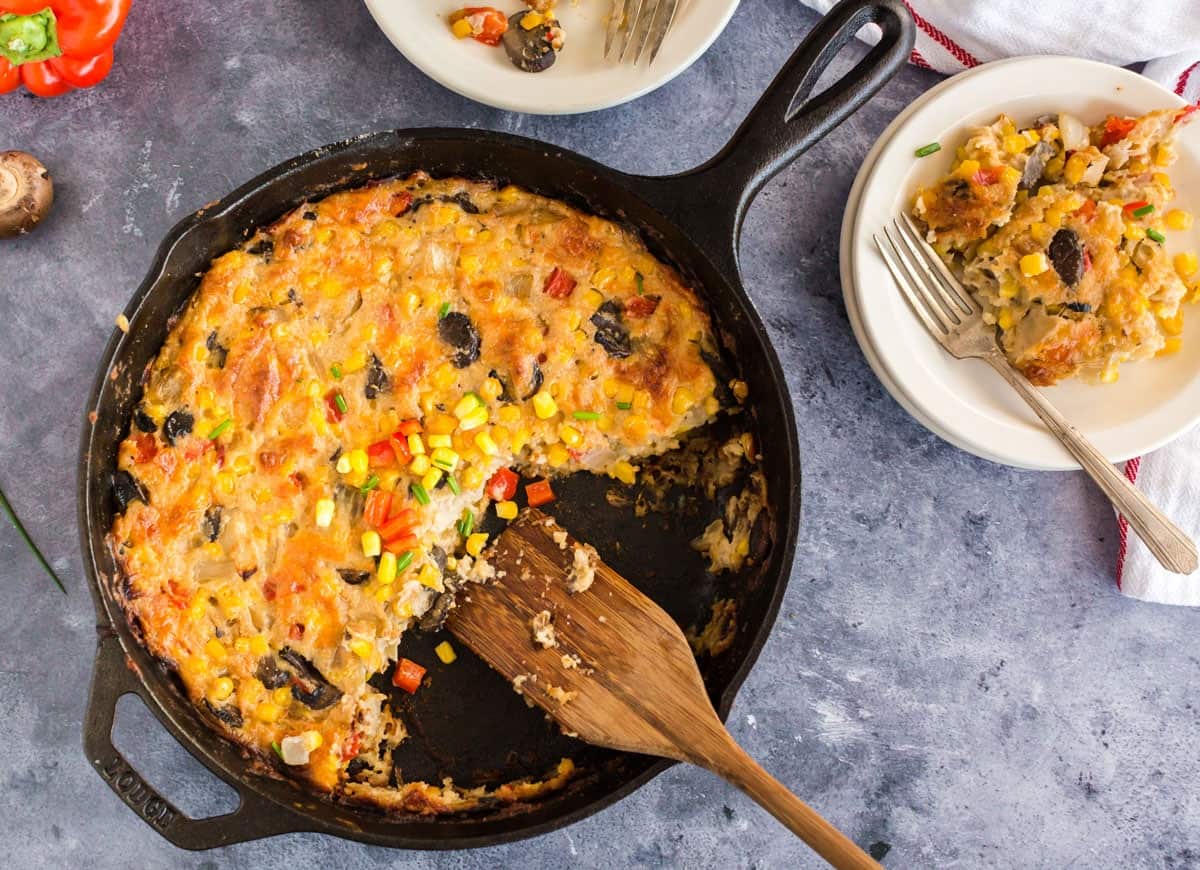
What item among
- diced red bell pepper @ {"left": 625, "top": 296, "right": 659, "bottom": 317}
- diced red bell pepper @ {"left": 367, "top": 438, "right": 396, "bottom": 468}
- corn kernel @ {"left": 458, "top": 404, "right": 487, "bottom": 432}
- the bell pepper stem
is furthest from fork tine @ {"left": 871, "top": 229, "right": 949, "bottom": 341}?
the bell pepper stem

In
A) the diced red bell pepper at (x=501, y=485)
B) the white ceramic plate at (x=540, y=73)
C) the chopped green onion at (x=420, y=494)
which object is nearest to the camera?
the chopped green onion at (x=420, y=494)

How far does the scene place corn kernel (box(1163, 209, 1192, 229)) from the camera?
351cm

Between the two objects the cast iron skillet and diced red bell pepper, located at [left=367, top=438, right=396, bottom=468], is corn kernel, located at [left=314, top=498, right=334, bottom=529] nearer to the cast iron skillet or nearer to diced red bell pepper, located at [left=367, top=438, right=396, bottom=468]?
diced red bell pepper, located at [left=367, top=438, right=396, bottom=468]

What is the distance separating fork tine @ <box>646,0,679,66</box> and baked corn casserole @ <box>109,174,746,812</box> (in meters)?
0.63

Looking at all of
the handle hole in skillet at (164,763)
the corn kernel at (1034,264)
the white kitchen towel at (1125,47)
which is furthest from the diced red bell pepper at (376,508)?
the white kitchen towel at (1125,47)

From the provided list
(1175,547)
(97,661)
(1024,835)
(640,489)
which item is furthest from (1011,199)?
(97,661)

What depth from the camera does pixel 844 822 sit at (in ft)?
Result: 12.3

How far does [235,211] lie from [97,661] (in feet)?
4.82

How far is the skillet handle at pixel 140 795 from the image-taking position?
2.97m

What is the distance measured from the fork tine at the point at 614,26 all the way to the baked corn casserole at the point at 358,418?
0.60m

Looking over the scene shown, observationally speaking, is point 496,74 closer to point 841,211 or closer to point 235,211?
point 235,211

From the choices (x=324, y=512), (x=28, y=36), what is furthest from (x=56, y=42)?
(x=324, y=512)

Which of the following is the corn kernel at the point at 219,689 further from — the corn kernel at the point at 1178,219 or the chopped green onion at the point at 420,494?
the corn kernel at the point at 1178,219

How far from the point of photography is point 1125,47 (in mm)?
3646
